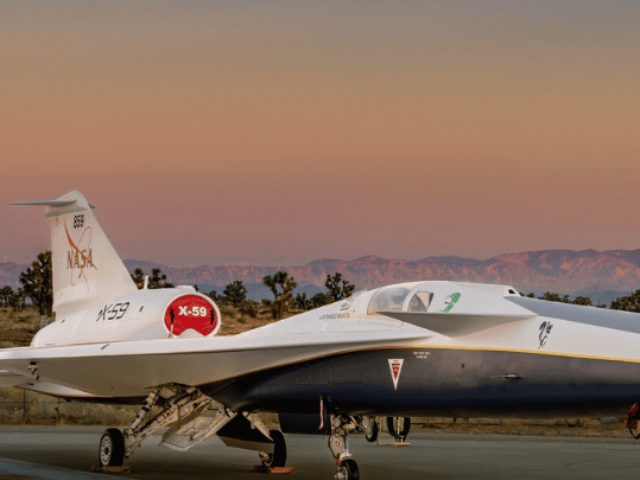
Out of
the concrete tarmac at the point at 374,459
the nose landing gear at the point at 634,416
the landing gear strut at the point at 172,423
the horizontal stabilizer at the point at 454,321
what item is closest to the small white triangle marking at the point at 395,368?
the horizontal stabilizer at the point at 454,321

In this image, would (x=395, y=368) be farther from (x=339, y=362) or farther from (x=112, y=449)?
(x=112, y=449)

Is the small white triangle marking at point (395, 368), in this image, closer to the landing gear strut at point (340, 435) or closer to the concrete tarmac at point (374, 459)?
the landing gear strut at point (340, 435)

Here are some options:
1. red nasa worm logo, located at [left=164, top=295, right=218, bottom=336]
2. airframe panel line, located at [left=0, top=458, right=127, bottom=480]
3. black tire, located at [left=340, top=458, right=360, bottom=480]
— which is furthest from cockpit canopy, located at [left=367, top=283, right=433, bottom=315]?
airframe panel line, located at [left=0, top=458, right=127, bottom=480]

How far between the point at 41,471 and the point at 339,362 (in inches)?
224

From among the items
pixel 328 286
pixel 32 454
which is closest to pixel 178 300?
pixel 32 454

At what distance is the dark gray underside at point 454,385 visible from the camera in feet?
33.0

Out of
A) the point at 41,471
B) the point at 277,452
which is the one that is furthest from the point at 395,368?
the point at 41,471

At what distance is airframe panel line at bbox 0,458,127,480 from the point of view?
547 inches

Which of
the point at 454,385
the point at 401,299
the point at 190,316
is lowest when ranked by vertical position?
the point at 454,385

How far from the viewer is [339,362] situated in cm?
1211

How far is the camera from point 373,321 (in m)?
12.0

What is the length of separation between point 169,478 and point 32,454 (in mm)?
5219

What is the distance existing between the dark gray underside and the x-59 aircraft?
0.01 m

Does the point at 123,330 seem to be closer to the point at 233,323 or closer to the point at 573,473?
the point at 573,473
